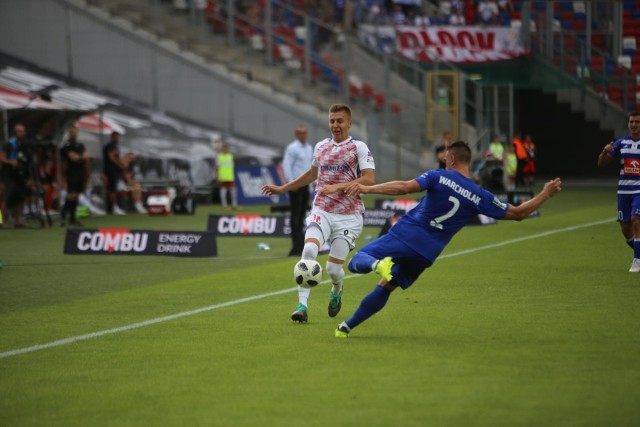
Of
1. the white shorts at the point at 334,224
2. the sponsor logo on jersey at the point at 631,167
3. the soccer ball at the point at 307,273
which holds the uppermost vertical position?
the sponsor logo on jersey at the point at 631,167

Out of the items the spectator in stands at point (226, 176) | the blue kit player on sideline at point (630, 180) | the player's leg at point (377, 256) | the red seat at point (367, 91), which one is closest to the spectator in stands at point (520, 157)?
the red seat at point (367, 91)

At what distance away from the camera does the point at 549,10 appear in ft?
145

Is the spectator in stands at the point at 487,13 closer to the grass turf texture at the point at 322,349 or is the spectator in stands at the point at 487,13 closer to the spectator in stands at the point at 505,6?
the spectator in stands at the point at 505,6

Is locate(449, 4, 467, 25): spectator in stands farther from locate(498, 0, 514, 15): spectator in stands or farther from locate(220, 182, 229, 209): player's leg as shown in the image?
locate(220, 182, 229, 209): player's leg

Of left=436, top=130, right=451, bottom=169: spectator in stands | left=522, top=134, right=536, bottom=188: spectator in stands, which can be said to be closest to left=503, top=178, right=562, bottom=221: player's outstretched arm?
left=436, top=130, right=451, bottom=169: spectator in stands

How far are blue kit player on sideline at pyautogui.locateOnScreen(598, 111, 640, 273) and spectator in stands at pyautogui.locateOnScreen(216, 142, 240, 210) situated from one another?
59.0ft

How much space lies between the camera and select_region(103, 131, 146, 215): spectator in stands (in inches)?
1256

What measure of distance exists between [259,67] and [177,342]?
1228 inches

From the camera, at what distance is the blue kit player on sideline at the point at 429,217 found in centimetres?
1062

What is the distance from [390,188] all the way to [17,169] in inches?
693

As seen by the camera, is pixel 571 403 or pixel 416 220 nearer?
pixel 571 403

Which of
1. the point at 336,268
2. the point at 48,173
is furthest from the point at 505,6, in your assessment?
the point at 336,268

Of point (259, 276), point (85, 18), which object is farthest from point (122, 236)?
point (85, 18)

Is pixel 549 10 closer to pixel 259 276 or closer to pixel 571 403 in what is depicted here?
pixel 259 276
